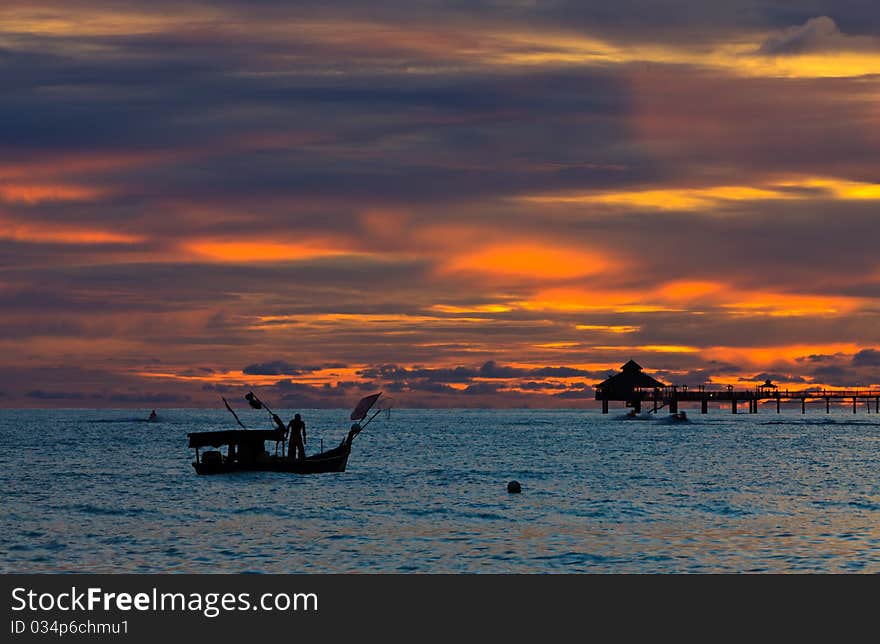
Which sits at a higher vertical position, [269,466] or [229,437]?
[229,437]

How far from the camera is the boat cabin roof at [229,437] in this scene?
57531 millimetres

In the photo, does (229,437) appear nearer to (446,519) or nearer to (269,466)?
(269,466)

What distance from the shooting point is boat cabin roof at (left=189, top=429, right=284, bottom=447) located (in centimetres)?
5753

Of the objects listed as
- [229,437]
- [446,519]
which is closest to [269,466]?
[229,437]

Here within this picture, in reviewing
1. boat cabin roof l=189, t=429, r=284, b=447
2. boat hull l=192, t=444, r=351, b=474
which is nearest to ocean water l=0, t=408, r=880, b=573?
boat hull l=192, t=444, r=351, b=474

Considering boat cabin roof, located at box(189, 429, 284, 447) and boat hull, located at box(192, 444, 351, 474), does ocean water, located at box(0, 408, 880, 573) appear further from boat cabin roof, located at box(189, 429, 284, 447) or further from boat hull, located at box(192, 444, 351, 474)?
boat cabin roof, located at box(189, 429, 284, 447)

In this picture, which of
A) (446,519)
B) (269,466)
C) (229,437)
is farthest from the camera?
(269,466)

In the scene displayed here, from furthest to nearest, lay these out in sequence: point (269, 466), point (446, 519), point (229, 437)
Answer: point (269, 466), point (229, 437), point (446, 519)

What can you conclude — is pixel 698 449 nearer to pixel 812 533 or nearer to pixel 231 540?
pixel 812 533

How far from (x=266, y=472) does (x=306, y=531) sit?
23.9m

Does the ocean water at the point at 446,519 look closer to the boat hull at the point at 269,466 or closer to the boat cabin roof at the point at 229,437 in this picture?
the boat hull at the point at 269,466

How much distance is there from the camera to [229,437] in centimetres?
5878
